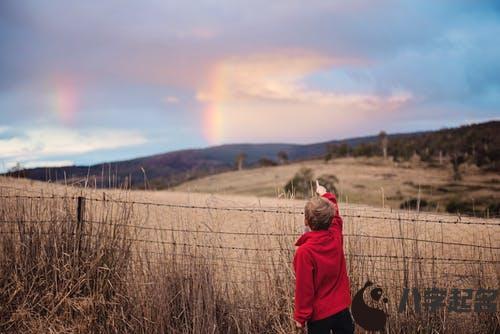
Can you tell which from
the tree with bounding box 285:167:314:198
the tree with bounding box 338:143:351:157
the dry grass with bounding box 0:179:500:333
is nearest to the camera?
the dry grass with bounding box 0:179:500:333

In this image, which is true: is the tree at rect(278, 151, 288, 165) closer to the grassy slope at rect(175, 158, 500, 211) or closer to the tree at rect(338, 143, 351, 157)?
the tree at rect(338, 143, 351, 157)

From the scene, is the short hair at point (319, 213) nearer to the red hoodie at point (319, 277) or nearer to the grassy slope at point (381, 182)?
the red hoodie at point (319, 277)

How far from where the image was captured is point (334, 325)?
3830mm

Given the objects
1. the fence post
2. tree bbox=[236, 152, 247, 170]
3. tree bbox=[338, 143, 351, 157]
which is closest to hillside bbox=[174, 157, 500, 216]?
tree bbox=[338, 143, 351, 157]

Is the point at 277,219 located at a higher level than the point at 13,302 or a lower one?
higher

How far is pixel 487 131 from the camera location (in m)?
55.0

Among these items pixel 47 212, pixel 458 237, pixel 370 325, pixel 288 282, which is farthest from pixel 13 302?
pixel 458 237

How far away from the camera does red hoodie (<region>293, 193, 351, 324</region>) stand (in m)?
3.66

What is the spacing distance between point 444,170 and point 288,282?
4255cm

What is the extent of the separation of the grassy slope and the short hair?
23481mm

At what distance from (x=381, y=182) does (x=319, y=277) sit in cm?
3674

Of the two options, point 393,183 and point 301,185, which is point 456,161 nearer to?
point 393,183

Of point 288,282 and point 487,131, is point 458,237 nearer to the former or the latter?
point 288,282

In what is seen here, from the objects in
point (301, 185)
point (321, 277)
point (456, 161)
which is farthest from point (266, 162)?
point (321, 277)
